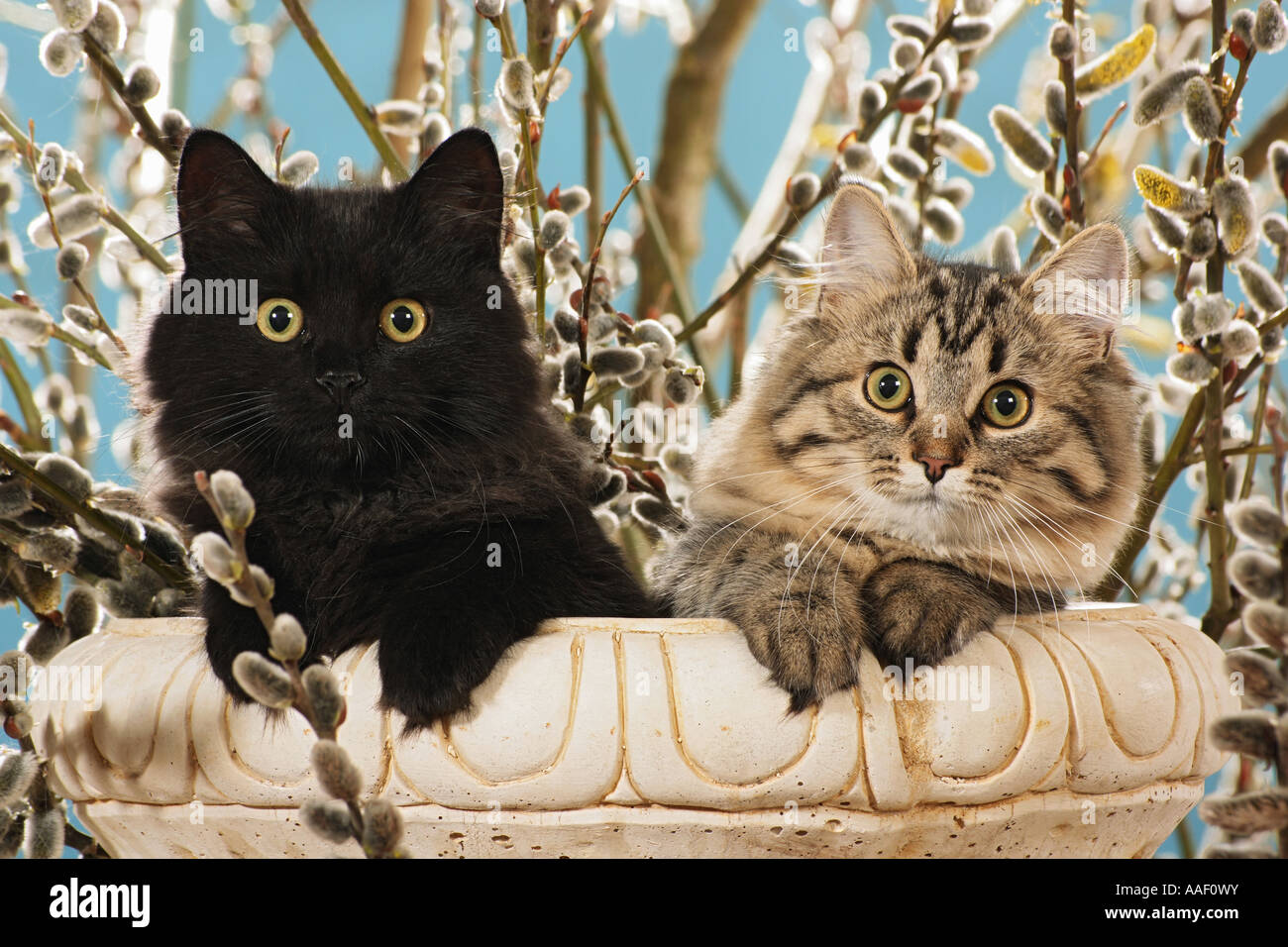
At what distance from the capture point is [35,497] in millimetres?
985

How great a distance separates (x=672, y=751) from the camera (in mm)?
763

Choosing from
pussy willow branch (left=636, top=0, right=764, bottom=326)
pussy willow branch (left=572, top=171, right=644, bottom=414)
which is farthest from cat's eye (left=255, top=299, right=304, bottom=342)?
pussy willow branch (left=636, top=0, right=764, bottom=326)

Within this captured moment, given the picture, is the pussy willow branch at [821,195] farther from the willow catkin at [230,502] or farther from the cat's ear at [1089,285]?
the willow catkin at [230,502]

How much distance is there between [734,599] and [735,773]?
0.20 metres

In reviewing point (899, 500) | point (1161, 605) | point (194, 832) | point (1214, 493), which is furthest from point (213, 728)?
point (1161, 605)

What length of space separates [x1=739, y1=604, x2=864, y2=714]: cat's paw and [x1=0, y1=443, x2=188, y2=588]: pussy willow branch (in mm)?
575

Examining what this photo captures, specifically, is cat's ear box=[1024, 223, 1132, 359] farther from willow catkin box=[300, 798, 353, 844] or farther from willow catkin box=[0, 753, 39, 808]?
willow catkin box=[0, 753, 39, 808]

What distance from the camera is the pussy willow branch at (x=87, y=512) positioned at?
906mm

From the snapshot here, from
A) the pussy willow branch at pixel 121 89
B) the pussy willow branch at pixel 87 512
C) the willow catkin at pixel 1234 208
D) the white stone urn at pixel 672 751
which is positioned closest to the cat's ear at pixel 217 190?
the pussy willow branch at pixel 121 89

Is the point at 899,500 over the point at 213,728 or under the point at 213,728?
over

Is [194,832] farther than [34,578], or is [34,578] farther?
[34,578]
